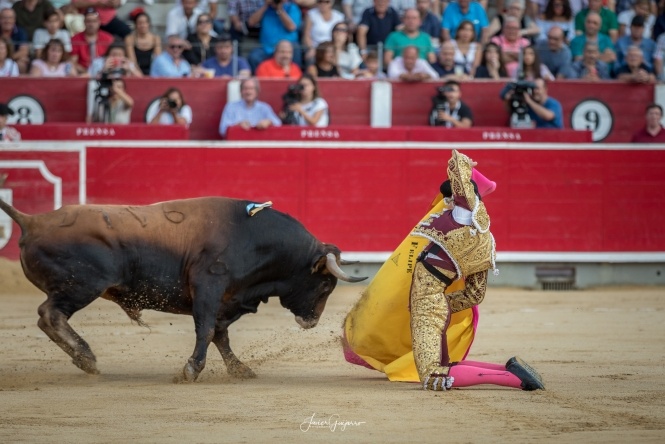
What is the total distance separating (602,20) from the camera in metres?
14.0

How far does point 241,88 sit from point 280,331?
Answer: 3.25 metres

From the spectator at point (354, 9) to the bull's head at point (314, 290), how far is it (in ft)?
21.2

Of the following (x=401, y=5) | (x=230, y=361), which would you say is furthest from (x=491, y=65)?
(x=230, y=361)

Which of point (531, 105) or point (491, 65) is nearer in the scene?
point (531, 105)

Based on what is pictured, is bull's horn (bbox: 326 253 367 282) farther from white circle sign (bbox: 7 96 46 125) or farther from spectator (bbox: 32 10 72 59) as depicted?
spectator (bbox: 32 10 72 59)

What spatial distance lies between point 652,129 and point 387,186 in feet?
9.03

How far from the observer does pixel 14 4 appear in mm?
12898

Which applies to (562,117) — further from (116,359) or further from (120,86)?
(116,359)

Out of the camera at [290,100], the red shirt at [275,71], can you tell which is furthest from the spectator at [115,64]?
the camera at [290,100]

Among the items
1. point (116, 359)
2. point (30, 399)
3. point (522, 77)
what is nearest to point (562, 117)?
point (522, 77)

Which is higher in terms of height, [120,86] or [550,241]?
[120,86]

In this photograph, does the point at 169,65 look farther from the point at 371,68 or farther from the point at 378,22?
the point at 378,22

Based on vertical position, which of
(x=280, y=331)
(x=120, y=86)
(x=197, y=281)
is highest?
(x=120, y=86)

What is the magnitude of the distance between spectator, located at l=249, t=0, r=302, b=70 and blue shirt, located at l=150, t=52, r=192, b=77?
28.9 inches
